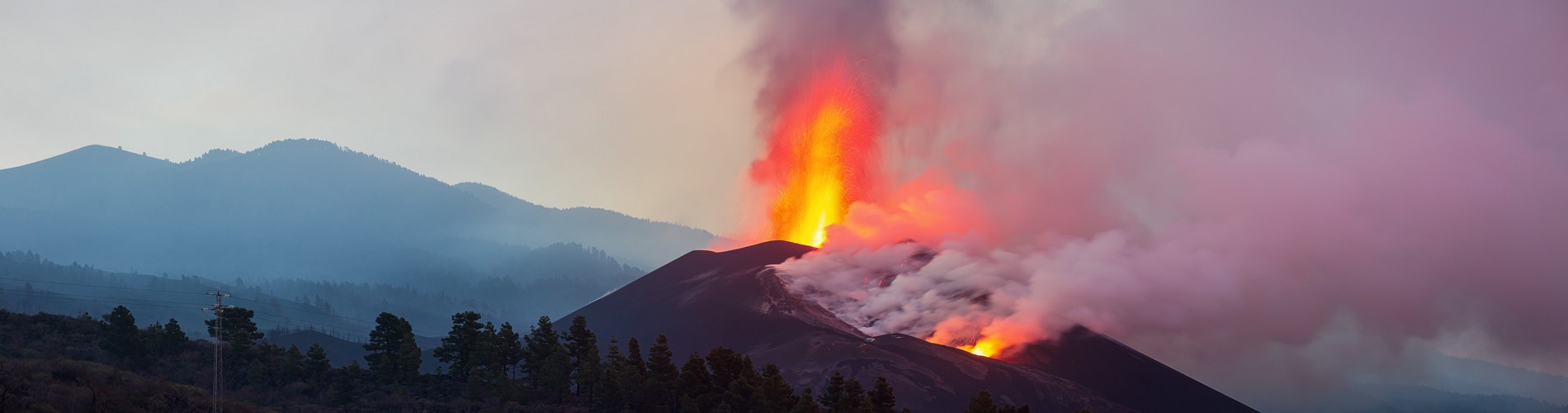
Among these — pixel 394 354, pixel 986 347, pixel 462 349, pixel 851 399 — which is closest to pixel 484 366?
pixel 462 349

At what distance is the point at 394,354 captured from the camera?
Answer: 11400 centimetres

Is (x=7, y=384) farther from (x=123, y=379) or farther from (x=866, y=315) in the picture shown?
(x=866, y=315)

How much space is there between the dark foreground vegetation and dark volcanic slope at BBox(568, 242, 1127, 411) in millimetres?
41712

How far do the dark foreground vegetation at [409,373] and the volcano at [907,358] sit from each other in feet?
140

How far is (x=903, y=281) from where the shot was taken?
19312 centimetres

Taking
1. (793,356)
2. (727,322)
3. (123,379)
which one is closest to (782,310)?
(727,322)

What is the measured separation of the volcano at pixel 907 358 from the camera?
485 ft

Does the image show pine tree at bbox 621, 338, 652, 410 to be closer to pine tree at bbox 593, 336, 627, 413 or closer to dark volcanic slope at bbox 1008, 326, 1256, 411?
pine tree at bbox 593, 336, 627, 413

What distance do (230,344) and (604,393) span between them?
1544 inches

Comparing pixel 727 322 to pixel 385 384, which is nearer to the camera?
pixel 385 384

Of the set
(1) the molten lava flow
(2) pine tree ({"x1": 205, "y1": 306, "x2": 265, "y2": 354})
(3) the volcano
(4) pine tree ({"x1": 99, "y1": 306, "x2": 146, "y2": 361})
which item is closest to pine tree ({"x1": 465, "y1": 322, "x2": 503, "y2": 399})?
(2) pine tree ({"x1": 205, "y1": 306, "x2": 265, "y2": 354})

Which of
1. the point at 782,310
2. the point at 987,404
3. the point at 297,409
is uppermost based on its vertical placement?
the point at 782,310

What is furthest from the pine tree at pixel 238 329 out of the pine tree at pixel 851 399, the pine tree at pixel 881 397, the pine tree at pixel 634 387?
the pine tree at pixel 881 397

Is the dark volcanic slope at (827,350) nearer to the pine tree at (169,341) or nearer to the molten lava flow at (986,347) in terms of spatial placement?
the molten lava flow at (986,347)
